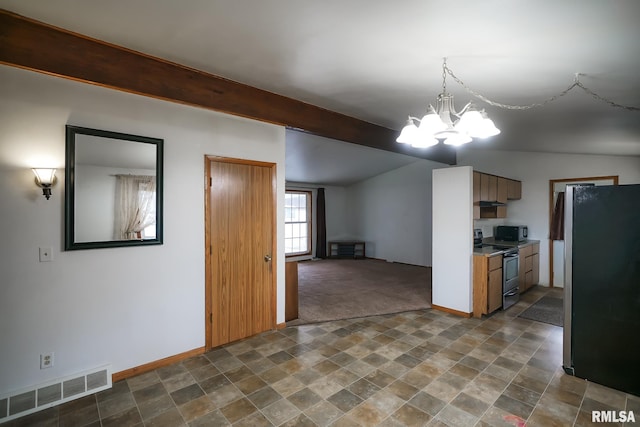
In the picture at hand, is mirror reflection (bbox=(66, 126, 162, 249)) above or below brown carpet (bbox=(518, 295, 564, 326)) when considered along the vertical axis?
above

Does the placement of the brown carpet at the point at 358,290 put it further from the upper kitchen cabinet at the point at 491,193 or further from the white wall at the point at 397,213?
the upper kitchen cabinet at the point at 491,193

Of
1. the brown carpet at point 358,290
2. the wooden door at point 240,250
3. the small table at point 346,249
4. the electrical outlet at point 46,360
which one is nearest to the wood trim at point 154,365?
the wooden door at point 240,250

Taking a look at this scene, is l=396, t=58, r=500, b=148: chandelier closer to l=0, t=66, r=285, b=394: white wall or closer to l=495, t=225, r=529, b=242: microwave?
l=0, t=66, r=285, b=394: white wall

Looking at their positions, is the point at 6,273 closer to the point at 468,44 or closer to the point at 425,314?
the point at 468,44

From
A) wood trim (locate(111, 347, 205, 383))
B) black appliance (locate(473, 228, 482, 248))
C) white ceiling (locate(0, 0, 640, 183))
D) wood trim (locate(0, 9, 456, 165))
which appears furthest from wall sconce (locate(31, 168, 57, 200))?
black appliance (locate(473, 228, 482, 248))

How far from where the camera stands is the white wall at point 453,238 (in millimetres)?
4051

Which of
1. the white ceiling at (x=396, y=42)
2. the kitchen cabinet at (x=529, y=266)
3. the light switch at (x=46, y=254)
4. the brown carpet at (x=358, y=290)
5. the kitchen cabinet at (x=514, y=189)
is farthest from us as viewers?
the kitchen cabinet at (x=514, y=189)

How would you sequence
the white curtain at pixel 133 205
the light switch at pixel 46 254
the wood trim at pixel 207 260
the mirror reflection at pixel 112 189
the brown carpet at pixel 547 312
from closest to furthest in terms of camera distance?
the light switch at pixel 46 254
the mirror reflection at pixel 112 189
the white curtain at pixel 133 205
the wood trim at pixel 207 260
the brown carpet at pixel 547 312

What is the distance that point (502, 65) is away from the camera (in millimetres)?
2113

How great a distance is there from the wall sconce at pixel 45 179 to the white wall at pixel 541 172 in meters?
6.92

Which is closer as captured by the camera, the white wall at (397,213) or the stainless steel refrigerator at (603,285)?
the stainless steel refrigerator at (603,285)

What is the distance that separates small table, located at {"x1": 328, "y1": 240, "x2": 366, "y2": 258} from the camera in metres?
9.09

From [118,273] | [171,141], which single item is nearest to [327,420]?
[118,273]

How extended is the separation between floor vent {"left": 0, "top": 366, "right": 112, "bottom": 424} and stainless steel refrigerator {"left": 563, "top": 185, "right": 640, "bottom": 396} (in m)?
3.97
